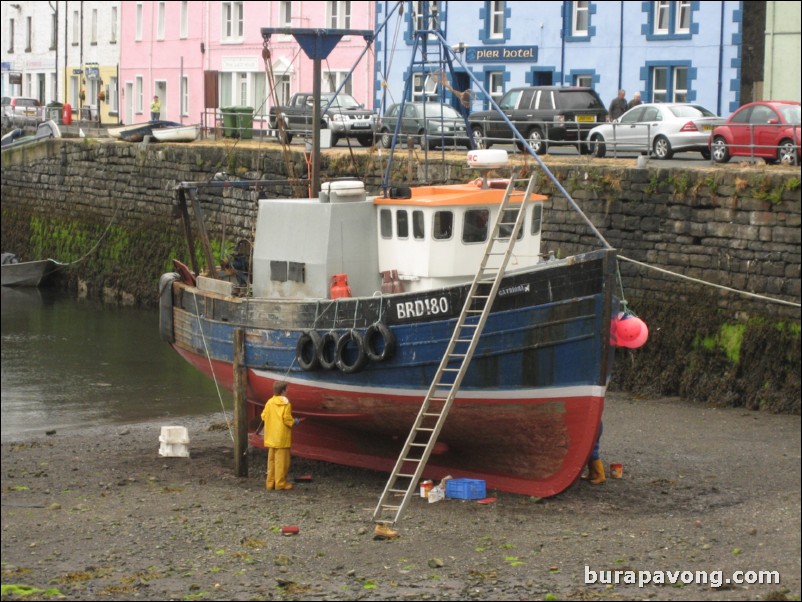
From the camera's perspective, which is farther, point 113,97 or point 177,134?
point 113,97

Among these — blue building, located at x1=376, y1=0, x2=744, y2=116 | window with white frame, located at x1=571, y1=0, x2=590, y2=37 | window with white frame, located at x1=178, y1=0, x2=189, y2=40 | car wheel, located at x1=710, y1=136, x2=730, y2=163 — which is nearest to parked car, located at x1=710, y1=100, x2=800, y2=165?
car wheel, located at x1=710, y1=136, x2=730, y2=163

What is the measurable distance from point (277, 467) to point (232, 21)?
33199 millimetres

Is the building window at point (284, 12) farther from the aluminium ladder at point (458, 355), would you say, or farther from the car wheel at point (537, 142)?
the aluminium ladder at point (458, 355)

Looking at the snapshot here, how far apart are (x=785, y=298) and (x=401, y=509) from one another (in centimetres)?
794

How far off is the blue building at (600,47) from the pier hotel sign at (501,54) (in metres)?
0.03

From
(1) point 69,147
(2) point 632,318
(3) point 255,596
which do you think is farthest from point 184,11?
(3) point 255,596

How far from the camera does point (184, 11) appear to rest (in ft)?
153

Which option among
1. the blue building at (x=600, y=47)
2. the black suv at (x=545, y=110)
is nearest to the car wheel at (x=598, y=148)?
the black suv at (x=545, y=110)

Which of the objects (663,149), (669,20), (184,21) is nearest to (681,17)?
(669,20)

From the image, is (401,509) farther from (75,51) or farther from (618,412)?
(75,51)

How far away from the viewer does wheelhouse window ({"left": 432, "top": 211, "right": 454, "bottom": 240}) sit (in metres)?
14.4

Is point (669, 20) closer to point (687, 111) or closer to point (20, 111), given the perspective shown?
point (687, 111)

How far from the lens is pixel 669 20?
110ft

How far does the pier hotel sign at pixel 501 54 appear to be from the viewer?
120ft
